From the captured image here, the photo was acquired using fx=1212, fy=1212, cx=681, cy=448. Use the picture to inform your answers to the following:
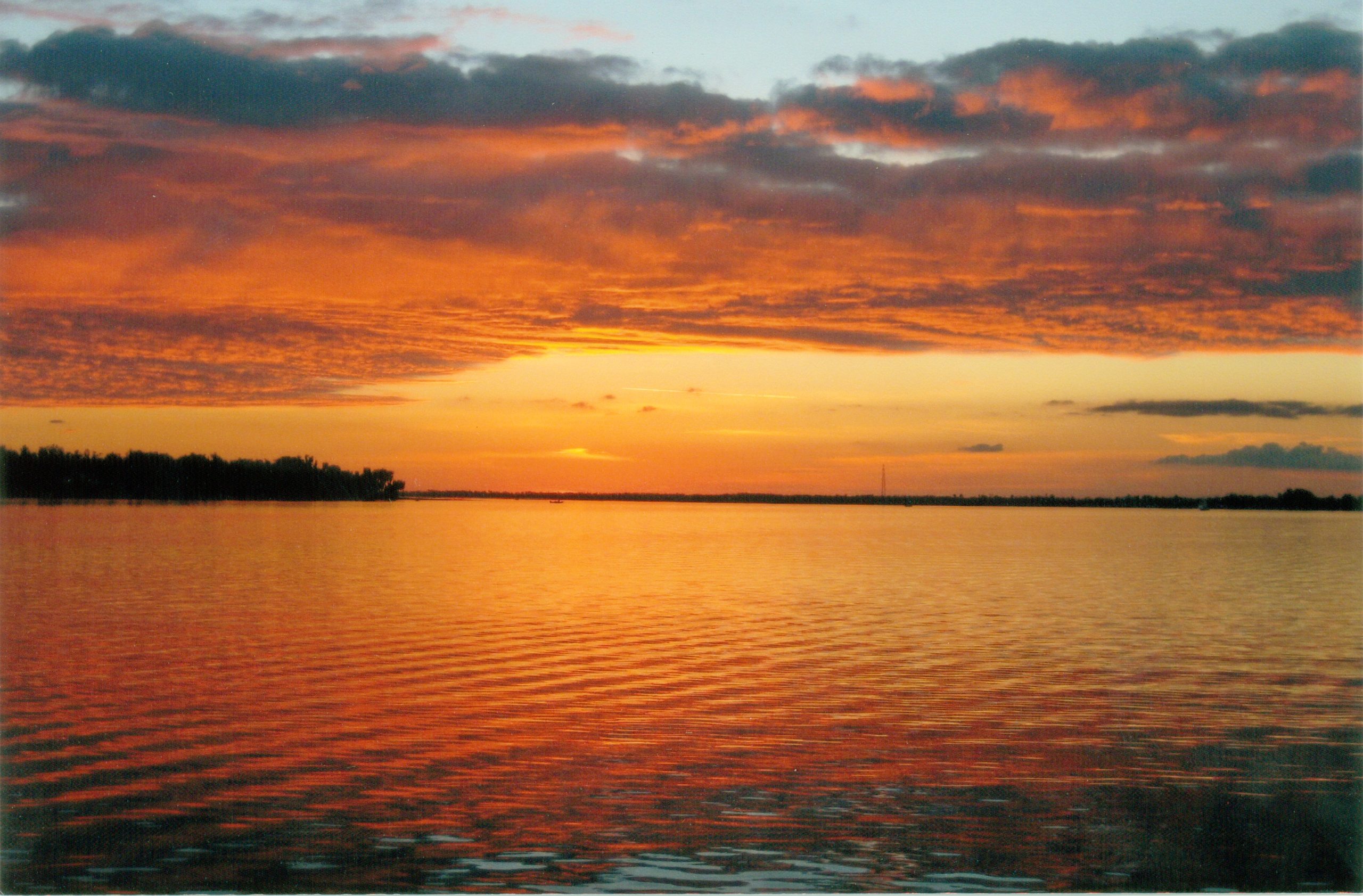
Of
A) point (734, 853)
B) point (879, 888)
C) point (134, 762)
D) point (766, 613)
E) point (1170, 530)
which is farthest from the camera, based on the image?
point (1170, 530)

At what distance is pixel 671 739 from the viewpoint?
18.4 m

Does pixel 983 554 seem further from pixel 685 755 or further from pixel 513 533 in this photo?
pixel 685 755

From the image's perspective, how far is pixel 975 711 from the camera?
20.8 meters

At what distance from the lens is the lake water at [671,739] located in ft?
42.1

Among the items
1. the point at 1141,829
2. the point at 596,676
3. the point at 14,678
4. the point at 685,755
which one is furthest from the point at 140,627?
the point at 1141,829

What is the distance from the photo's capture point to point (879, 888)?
12.0 meters

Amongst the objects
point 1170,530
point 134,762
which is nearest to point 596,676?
point 134,762

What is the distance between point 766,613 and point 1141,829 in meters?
22.8

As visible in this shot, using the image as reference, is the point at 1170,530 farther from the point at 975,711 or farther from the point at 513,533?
the point at 975,711

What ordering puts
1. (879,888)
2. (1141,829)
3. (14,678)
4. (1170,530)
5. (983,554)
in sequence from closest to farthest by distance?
(879,888) < (1141,829) < (14,678) < (983,554) < (1170,530)

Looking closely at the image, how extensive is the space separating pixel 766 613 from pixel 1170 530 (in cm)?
11292

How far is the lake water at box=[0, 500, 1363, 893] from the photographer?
12.8 meters

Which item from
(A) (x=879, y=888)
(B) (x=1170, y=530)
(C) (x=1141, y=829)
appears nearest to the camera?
(A) (x=879, y=888)

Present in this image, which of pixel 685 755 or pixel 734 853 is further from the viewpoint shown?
pixel 685 755
